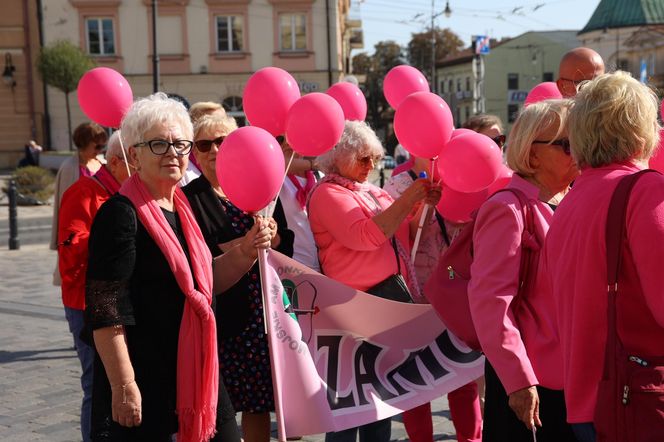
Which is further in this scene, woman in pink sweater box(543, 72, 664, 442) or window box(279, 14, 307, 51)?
window box(279, 14, 307, 51)

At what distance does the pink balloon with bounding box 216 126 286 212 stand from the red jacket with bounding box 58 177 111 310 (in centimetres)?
135

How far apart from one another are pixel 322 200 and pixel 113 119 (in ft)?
4.32

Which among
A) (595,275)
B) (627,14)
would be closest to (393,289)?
(595,275)

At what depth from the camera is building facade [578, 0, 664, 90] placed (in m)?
56.4

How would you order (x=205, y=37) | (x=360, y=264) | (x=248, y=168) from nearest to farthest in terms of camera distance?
(x=248, y=168), (x=360, y=264), (x=205, y=37)

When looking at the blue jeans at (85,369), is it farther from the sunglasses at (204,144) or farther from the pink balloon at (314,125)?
the pink balloon at (314,125)

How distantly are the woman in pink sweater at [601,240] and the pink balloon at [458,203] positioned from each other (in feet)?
5.82

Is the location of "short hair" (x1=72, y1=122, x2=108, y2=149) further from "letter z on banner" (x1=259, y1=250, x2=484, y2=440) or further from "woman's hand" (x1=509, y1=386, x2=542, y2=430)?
"woman's hand" (x1=509, y1=386, x2=542, y2=430)

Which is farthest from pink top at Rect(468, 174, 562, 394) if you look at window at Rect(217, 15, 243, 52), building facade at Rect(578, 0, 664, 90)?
building facade at Rect(578, 0, 664, 90)

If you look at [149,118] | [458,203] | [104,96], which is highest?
[104,96]

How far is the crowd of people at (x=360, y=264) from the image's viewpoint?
2.30 meters

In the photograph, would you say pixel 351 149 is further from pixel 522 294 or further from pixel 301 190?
pixel 522 294

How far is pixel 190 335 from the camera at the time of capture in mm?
2947

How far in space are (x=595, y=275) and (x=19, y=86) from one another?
1457 inches
